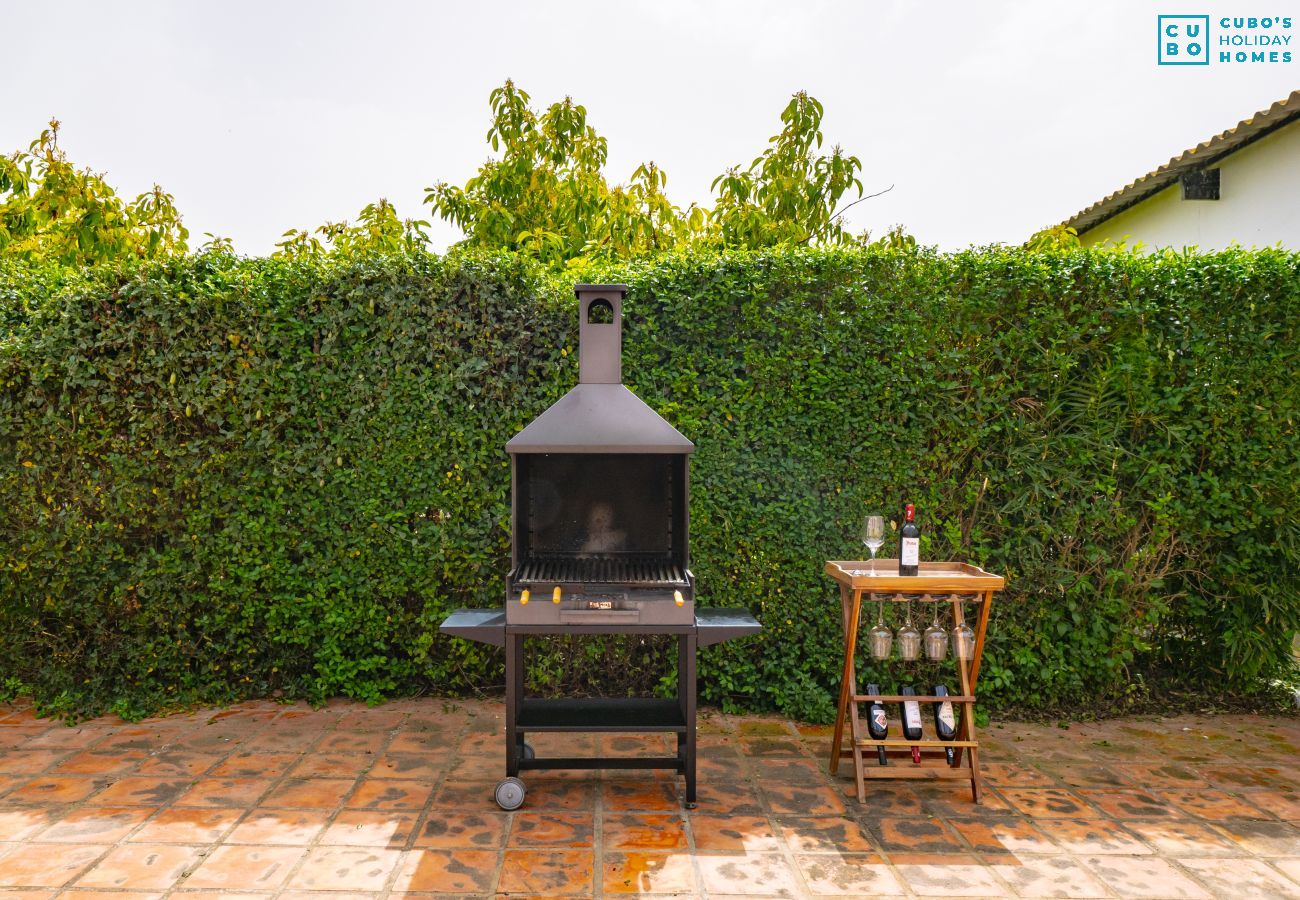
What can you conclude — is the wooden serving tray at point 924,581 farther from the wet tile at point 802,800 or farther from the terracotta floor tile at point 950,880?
the terracotta floor tile at point 950,880

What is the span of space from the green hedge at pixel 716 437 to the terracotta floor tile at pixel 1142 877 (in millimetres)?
1459

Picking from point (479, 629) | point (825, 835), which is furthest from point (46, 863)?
point (825, 835)

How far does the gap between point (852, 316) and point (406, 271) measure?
92.5 inches

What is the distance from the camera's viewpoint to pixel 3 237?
729cm

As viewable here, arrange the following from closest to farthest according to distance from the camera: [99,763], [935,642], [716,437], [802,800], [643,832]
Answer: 1. [643,832]
2. [802,800]
3. [935,642]
4. [99,763]
5. [716,437]

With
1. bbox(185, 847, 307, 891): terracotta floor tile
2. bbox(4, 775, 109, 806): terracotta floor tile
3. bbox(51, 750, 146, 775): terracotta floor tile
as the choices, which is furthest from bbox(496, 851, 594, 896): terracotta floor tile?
bbox(51, 750, 146, 775): terracotta floor tile

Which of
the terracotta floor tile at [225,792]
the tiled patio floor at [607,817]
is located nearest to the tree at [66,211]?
the tiled patio floor at [607,817]

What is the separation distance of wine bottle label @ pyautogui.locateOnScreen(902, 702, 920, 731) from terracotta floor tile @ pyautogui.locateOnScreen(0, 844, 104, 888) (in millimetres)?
3147

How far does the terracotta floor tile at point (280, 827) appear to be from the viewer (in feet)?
9.82

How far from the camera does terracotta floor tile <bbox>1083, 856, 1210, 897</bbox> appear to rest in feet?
8.80

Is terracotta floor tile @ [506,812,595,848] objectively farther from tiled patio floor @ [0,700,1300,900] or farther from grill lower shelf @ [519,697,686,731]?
grill lower shelf @ [519,697,686,731]

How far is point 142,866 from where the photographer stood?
278 centimetres

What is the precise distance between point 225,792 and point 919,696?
9.69 feet

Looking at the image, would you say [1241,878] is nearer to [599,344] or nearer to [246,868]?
[599,344]
